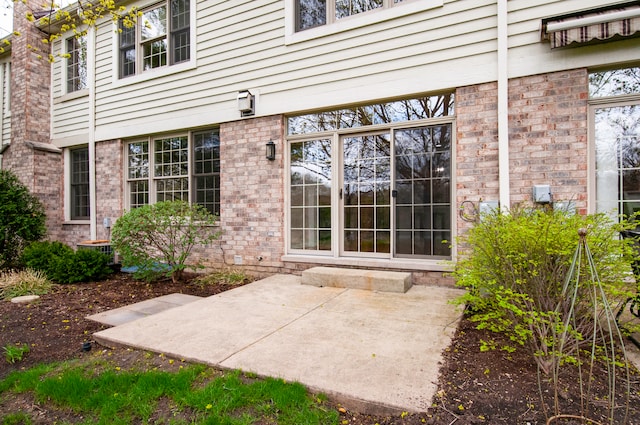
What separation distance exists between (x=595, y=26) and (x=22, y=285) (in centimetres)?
792

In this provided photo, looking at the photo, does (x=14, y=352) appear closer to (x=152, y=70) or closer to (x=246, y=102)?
(x=246, y=102)

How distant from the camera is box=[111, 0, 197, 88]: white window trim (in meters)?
6.26

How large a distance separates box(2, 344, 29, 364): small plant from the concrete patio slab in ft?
1.85

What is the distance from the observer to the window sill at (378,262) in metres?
4.43

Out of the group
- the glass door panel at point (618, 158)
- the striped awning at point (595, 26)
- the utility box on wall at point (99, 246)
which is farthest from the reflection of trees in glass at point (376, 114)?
the utility box on wall at point (99, 246)

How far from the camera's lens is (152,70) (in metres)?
6.85

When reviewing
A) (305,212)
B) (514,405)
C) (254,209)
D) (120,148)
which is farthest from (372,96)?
(120,148)

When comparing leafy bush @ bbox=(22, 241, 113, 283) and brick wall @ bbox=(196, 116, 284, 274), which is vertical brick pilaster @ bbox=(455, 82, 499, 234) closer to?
brick wall @ bbox=(196, 116, 284, 274)

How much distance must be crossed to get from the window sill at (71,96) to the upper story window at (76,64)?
0.66 feet

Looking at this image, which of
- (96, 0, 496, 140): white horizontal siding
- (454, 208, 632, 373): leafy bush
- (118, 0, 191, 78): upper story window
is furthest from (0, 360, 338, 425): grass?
(118, 0, 191, 78): upper story window

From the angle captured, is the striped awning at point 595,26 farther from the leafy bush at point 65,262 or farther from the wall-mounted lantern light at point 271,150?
the leafy bush at point 65,262

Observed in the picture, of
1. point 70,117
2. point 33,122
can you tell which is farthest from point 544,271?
point 33,122

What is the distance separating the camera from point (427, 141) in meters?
4.66

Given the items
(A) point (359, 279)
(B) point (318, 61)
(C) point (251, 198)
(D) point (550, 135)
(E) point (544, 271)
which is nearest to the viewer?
(E) point (544, 271)
